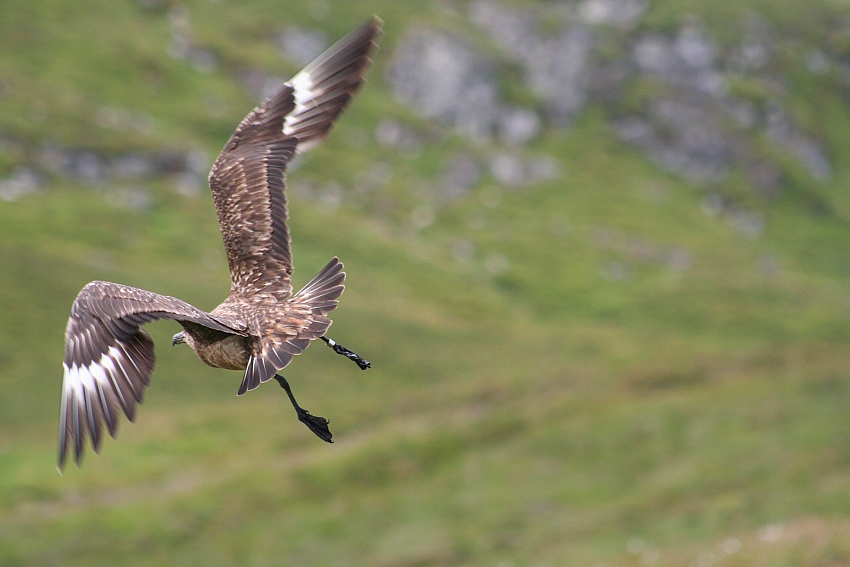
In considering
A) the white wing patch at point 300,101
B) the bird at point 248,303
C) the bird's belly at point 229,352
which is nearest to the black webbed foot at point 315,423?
the bird at point 248,303

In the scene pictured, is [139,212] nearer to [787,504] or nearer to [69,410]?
[787,504]

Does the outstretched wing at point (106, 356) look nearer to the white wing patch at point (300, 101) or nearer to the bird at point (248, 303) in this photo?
the bird at point (248, 303)

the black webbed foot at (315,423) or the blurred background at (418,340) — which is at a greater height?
the blurred background at (418,340)

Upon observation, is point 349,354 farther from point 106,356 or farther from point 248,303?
point 106,356

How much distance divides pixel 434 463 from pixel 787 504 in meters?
12.3

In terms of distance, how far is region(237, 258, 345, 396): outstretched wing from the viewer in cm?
1077

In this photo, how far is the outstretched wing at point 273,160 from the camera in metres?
13.9

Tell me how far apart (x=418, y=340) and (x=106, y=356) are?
9154cm

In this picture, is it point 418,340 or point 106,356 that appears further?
point 418,340

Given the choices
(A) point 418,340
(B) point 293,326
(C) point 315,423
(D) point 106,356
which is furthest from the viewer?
(A) point 418,340

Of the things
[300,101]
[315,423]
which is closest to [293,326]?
[315,423]

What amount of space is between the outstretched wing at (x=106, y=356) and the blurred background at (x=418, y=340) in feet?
60.7

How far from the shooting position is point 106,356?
405 inches

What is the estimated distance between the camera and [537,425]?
138 feet
